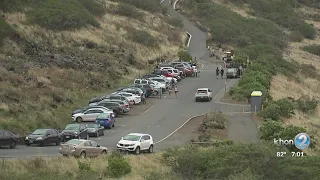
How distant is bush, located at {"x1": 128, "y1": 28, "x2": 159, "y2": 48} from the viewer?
98.8 m

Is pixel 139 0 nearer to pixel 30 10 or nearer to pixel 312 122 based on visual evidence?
pixel 30 10

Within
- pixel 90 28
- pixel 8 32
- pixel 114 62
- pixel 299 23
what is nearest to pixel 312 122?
pixel 114 62

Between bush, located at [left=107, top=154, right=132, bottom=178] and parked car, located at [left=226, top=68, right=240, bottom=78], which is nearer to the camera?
bush, located at [left=107, top=154, right=132, bottom=178]

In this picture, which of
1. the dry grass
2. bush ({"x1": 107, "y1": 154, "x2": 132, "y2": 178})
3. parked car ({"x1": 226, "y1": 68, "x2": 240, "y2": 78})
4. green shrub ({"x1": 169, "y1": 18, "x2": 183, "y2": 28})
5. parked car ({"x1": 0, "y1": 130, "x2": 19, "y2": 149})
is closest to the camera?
the dry grass

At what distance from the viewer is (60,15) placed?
92188mm

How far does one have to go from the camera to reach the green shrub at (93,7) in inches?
4132

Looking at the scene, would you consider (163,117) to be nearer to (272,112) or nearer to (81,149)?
(272,112)

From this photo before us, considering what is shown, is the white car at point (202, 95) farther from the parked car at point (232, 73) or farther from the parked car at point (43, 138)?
the parked car at point (43, 138)

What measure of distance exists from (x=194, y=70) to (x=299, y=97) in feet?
54.9

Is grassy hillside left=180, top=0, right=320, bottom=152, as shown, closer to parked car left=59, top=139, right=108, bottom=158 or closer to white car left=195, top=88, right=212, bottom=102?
white car left=195, top=88, right=212, bottom=102

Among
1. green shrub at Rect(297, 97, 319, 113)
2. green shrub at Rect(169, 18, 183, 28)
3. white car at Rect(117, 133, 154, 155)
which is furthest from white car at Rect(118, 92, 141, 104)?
green shrub at Rect(169, 18, 183, 28)

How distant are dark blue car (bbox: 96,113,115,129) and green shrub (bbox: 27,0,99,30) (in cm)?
4209

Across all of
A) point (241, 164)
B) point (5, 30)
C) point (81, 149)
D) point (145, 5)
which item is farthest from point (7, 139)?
point (145, 5)

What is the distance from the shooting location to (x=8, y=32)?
7794cm
